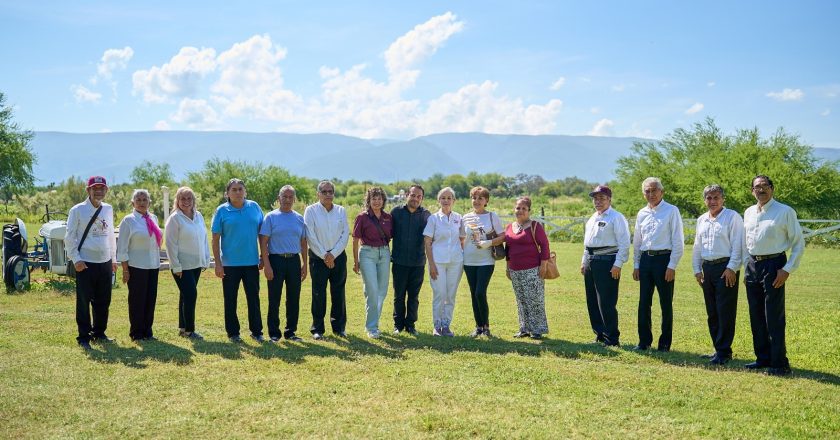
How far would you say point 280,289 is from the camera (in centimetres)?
799

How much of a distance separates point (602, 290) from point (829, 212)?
30.6 meters

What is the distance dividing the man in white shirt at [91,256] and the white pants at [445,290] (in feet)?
12.8

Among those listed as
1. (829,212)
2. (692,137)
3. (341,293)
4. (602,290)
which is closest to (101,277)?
(341,293)

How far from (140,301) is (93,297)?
529 millimetres

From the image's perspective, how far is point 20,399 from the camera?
5551mm

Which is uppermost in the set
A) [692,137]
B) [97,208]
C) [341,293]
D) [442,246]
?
[692,137]

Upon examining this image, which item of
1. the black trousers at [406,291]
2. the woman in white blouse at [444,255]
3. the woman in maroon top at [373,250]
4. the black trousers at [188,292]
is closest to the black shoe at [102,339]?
the black trousers at [188,292]

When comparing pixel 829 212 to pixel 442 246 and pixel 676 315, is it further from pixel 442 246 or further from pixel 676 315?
pixel 442 246

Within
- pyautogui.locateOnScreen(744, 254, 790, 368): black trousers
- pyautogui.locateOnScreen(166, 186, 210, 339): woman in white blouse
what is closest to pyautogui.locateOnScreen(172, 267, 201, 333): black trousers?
pyautogui.locateOnScreen(166, 186, 210, 339): woman in white blouse

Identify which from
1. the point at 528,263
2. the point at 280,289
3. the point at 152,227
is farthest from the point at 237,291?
the point at 528,263

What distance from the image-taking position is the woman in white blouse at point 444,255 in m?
8.32

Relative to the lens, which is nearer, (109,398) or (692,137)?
(109,398)

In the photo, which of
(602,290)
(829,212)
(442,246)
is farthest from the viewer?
(829,212)

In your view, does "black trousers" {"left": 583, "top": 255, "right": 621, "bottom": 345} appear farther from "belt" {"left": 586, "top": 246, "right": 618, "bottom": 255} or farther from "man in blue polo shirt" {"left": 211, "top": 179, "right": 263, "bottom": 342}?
"man in blue polo shirt" {"left": 211, "top": 179, "right": 263, "bottom": 342}
